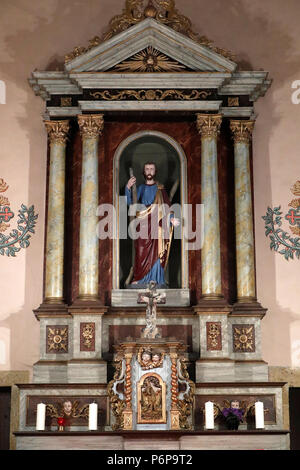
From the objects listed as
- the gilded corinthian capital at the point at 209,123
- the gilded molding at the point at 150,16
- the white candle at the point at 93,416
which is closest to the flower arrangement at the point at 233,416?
the white candle at the point at 93,416

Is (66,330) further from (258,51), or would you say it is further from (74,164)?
(258,51)

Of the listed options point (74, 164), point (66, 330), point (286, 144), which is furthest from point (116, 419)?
point (286, 144)

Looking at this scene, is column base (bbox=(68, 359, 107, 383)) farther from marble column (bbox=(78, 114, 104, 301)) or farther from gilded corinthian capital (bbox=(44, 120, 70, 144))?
gilded corinthian capital (bbox=(44, 120, 70, 144))

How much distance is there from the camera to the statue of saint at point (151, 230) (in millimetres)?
11773

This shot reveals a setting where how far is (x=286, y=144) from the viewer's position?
1242cm

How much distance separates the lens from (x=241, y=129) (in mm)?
11984

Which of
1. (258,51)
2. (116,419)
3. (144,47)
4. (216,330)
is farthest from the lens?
(258,51)

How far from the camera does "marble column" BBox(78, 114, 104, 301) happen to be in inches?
446

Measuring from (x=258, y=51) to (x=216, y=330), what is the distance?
4.32m

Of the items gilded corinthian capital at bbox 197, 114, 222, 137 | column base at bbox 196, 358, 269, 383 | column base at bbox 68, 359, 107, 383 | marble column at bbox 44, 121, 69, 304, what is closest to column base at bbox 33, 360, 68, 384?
column base at bbox 68, 359, 107, 383

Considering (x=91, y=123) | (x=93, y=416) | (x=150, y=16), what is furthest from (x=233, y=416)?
(x=150, y=16)

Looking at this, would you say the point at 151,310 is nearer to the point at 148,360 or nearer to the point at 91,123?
the point at 148,360

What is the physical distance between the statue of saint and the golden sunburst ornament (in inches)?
52.0

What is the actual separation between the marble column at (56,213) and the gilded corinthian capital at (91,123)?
276 millimetres
